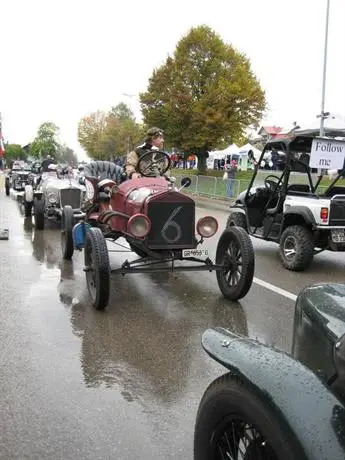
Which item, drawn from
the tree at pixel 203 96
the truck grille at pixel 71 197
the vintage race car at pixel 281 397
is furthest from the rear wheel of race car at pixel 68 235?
the tree at pixel 203 96

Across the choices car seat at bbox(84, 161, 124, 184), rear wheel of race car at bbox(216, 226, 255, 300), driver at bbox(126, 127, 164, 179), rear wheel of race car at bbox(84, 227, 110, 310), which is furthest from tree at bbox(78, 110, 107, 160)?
rear wheel of race car at bbox(84, 227, 110, 310)

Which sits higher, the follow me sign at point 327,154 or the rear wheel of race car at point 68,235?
Result: the follow me sign at point 327,154

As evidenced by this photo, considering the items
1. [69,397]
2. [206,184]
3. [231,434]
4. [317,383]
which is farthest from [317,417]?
[206,184]

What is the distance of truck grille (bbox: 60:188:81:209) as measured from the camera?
1235 cm

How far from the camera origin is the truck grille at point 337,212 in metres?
7.66

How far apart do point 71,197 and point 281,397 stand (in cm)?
1109

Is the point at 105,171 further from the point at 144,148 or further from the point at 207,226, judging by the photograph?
the point at 207,226

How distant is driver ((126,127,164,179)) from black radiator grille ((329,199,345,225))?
2.68m

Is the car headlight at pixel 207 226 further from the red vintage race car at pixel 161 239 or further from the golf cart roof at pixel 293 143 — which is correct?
the golf cart roof at pixel 293 143

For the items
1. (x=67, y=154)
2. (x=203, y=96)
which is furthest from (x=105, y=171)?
(x=67, y=154)

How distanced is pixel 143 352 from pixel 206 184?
20.0 meters

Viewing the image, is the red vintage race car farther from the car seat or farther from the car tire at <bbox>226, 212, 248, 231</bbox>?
the car tire at <bbox>226, 212, 248, 231</bbox>

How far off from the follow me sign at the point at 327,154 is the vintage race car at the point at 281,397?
6030 millimetres

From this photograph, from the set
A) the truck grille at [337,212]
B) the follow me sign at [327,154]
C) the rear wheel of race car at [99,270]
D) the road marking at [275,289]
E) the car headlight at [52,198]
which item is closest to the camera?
the rear wheel of race car at [99,270]
